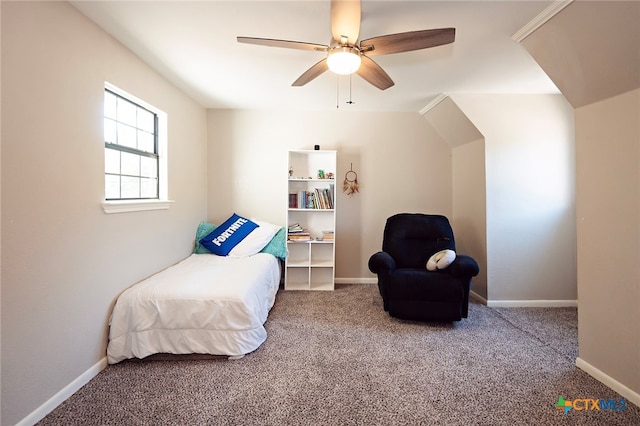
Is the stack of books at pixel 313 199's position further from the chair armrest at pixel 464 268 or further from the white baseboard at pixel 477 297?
the white baseboard at pixel 477 297

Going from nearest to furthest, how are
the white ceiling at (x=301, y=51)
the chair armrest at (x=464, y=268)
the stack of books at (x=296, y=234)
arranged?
the white ceiling at (x=301, y=51), the chair armrest at (x=464, y=268), the stack of books at (x=296, y=234)

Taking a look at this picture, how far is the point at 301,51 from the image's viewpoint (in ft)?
7.19

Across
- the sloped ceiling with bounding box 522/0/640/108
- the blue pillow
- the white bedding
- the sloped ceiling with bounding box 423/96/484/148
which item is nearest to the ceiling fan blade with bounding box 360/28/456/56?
the sloped ceiling with bounding box 522/0/640/108

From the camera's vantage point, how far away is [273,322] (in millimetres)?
2605

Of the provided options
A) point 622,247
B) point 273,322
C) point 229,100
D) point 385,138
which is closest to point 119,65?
point 229,100

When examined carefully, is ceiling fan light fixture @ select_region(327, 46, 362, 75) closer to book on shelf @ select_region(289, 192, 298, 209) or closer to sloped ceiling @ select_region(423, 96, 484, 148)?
sloped ceiling @ select_region(423, 96, 484, 148)

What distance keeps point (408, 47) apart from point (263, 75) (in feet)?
5.00

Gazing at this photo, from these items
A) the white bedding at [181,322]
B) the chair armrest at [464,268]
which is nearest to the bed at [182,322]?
the white bedding at [181,322]

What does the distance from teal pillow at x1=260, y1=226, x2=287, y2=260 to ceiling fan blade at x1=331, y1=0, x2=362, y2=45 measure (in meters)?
2.37

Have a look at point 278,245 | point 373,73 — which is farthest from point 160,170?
point 373,73

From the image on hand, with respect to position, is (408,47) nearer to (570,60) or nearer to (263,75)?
(570,60)

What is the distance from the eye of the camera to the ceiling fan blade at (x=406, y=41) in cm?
152

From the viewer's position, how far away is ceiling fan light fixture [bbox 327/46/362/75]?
159cm

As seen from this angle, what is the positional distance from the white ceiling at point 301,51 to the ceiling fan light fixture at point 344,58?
33cm
